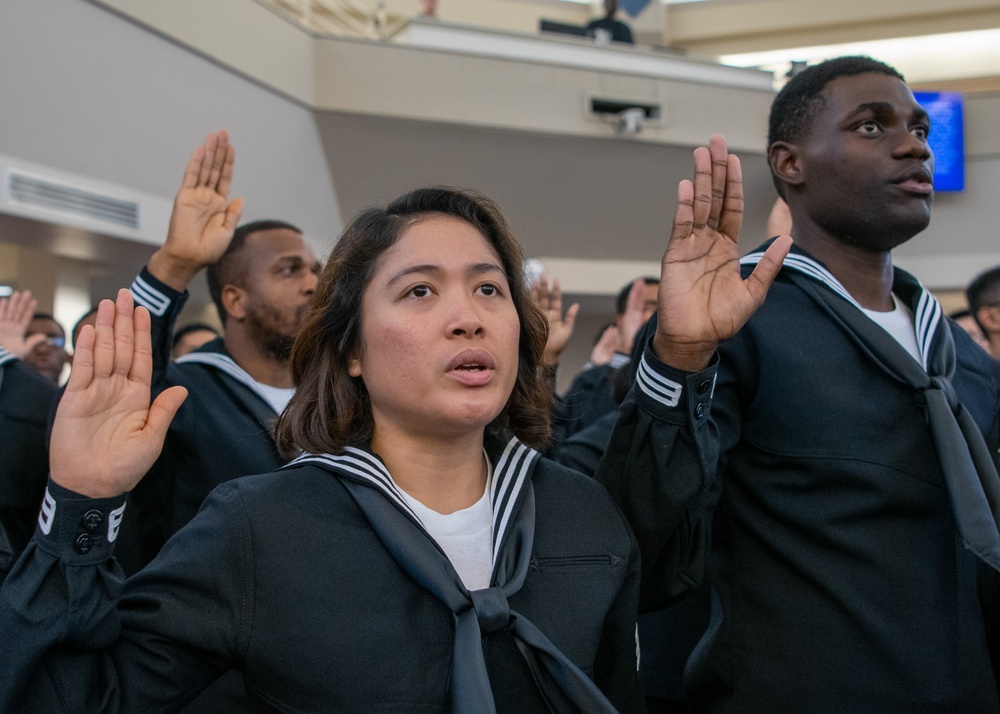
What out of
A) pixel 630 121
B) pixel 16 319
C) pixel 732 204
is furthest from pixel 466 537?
pixel 630 121

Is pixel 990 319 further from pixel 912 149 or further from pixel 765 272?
pixel 765 272

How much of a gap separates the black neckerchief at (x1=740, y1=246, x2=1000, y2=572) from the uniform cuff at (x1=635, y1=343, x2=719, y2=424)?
14.2 inches

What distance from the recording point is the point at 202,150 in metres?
2.62

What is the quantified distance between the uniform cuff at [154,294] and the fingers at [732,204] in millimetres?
1353

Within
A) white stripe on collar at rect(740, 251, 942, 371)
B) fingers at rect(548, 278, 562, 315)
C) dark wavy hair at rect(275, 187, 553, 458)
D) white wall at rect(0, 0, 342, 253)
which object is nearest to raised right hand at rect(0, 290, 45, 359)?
white wall at rect(0, 0, 342, 253)

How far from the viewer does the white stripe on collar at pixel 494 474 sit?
136 cm

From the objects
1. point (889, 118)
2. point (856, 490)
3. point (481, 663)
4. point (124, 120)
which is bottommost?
point (481, 663)

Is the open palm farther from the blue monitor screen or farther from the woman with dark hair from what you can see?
the blue monitor screen

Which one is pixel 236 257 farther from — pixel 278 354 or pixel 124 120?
pixel 124 120

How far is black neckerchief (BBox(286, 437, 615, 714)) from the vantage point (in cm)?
122

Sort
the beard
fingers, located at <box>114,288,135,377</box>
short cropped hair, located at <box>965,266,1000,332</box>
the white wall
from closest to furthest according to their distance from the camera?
fingers, located at <box>114,288,135,377</box>, the beard, short cropped hair, located at <box>965,266,1000,332</box>, the white wall

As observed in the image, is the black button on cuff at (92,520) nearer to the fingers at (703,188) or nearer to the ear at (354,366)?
the ear at (354,366)

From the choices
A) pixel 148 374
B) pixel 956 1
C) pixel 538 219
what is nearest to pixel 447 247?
pixel 148 374

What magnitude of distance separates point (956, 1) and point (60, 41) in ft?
30.1
